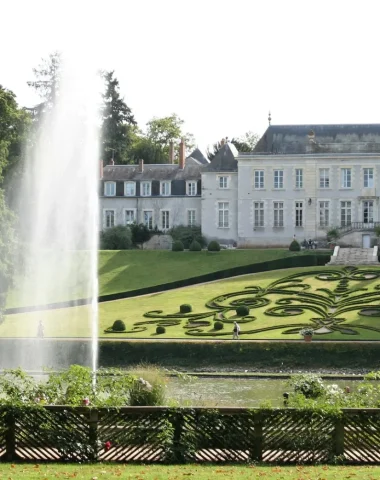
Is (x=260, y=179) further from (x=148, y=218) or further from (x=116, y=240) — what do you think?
(x=116, y=240)

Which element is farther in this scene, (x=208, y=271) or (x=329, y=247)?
(x=329, y=247)

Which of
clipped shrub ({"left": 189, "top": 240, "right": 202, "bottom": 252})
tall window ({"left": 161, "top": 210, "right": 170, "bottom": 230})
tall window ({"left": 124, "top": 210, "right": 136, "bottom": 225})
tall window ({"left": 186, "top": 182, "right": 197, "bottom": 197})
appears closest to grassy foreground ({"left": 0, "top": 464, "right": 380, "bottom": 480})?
clipped shrub ({"left": 189, "top": 240, "right": 202, "bottom": 252})

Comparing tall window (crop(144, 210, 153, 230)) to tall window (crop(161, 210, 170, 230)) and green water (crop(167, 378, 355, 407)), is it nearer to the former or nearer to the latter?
tall window (crop(161, 210, 170, 230))

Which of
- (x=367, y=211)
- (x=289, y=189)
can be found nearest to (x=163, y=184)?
(x=289, y=189)

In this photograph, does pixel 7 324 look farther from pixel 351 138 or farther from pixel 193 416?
pixel 351 138

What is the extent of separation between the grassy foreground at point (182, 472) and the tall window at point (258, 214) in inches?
2021

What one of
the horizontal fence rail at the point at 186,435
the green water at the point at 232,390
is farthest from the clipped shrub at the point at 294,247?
the horizontal fence rail at the point at 186,435

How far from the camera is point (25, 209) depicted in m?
46.2

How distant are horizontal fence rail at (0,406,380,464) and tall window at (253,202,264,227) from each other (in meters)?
50.5

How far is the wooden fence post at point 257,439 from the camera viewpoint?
15.6 metres

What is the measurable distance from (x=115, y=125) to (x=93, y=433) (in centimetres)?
7421

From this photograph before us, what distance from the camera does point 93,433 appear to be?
51.1 ft

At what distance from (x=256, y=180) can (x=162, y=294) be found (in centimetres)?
1883

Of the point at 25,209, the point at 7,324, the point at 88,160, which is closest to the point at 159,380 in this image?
the point at 88,160
